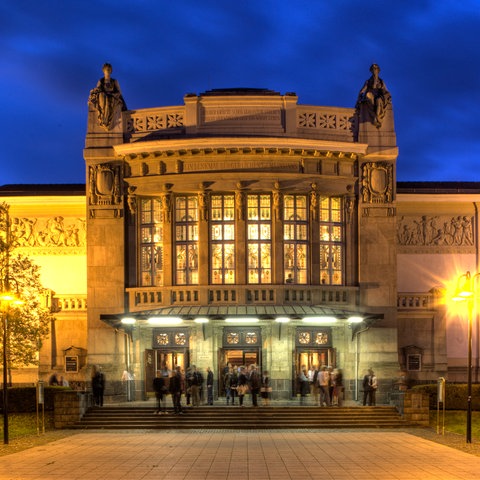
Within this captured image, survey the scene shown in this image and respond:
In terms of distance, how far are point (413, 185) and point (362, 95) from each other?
8.74 meters

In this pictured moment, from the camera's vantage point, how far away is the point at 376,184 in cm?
4175

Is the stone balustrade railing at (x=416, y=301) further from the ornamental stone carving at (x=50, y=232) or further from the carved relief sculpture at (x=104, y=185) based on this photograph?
the ornamental stone carving at (x=50, y=232)

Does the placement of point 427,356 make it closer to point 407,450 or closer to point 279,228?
point 279,228

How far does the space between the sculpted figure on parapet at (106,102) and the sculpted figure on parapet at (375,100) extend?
1179 centimetres

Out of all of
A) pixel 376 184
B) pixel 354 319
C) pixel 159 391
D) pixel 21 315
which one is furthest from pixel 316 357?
pixel 21 315

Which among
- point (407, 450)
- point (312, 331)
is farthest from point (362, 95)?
point (407, 450)

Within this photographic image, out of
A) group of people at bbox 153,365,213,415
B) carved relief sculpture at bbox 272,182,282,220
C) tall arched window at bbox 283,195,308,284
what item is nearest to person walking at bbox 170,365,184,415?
group of people at bbox 153,365,213,415

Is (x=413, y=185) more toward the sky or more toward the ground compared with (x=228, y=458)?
more toward the sky

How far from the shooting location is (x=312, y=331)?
135ft

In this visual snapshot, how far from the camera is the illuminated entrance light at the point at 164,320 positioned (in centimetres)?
3847

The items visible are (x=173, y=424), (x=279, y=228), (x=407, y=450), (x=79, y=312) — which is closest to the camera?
(x=407, y=450)

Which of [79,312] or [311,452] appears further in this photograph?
[79,312]

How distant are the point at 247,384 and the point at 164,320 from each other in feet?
15.6

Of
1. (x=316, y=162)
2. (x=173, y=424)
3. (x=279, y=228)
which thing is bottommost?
(x=173, y=424)
